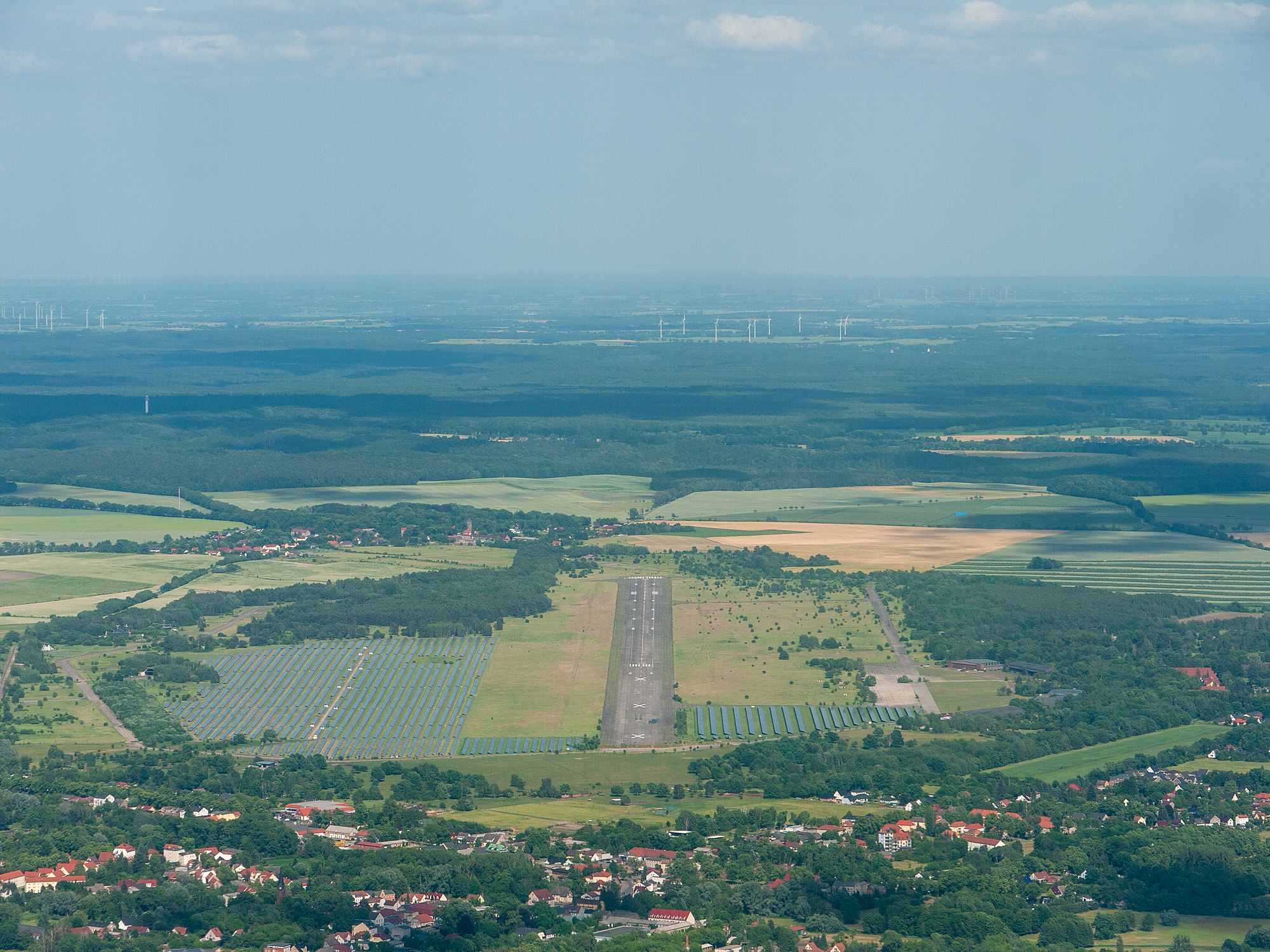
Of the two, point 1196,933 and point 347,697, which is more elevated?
point 1196,933

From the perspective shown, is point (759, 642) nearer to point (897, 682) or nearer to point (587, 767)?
point (897, 682)

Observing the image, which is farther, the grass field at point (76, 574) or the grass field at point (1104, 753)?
the grass field at point (76, 574)

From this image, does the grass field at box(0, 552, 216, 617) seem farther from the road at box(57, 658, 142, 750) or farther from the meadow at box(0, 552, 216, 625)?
the road at box(57, 658, 142, 750)

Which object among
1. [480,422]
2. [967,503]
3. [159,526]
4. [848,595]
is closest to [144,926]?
[848,595]

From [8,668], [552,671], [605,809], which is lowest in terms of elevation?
[8,668]

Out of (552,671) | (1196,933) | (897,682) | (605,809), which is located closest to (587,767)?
(605,809)

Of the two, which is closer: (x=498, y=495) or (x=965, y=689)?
(x=965, y=689)

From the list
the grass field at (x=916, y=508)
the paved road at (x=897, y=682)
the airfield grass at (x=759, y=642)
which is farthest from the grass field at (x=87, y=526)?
the paved road at (x=897, y=682)

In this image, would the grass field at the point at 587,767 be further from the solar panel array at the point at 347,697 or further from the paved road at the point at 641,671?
the solar panel array at the point at 347,697
